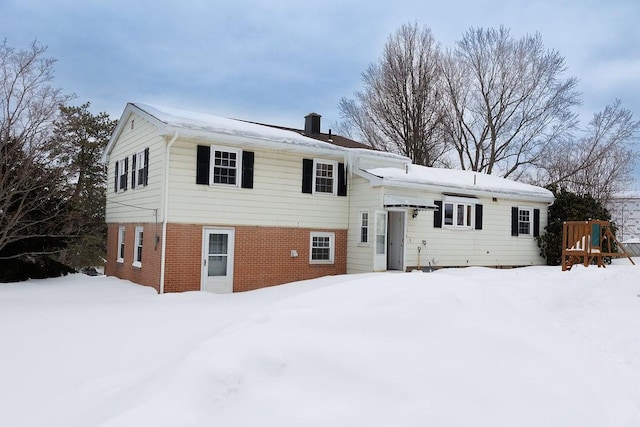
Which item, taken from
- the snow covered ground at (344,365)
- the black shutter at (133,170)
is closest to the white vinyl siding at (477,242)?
the snow covered ground at (344,365)

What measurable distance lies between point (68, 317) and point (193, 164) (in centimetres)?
549

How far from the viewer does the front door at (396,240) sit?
16.4 meters

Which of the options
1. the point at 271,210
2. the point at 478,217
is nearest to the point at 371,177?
the point at 271,210

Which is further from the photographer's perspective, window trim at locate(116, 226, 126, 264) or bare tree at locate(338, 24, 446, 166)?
bare tree at locate(338, 24, 446, 166)

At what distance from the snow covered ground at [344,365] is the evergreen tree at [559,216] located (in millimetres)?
11194

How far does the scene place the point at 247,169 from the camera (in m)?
14.3

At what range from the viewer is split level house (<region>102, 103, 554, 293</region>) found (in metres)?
13.4

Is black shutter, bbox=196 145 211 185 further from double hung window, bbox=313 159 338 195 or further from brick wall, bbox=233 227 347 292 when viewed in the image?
double hung window, bbox=313 159 338 195

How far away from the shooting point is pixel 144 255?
14484 millimetres

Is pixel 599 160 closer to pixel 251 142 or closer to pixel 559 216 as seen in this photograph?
pixel 559 216

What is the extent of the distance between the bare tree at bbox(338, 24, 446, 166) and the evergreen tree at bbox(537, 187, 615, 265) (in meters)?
12.9

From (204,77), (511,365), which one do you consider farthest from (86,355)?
(204,77)

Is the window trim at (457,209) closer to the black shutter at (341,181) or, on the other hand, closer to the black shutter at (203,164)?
the black shutter at (341,181)

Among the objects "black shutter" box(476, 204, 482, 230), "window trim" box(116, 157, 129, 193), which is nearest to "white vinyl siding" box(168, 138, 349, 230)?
"window trim" box(116, 157, 129, 193)
